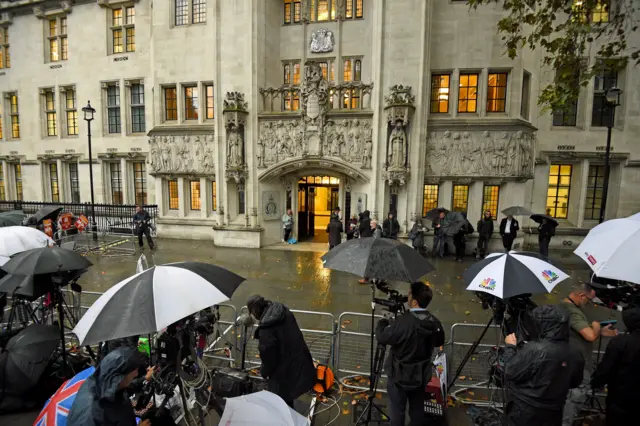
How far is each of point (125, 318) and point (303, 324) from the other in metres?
4.72

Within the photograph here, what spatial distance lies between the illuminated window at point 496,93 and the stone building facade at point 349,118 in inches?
1.9

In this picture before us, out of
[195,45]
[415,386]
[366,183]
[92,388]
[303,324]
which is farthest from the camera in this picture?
[195,45]

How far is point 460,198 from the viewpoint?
46.6 ft

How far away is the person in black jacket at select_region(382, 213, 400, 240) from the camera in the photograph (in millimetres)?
12490

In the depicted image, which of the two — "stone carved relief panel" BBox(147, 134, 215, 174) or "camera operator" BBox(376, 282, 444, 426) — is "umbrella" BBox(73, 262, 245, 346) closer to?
"camera operator" BBox(376, 282, 444, 426)

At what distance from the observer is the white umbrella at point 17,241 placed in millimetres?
5679

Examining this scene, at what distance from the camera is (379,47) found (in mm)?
13359

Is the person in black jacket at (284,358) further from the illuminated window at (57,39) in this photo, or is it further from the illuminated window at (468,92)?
the illuminated window at (57,39)

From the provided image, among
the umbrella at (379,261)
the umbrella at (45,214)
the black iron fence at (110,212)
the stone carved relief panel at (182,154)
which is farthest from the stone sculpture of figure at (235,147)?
the umbrella at (379,261)

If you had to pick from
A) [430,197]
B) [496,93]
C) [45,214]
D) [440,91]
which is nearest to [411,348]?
[430,197]

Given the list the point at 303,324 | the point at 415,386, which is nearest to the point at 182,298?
the point at 415,386

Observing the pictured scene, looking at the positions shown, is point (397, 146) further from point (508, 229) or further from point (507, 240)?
point (507, 240)

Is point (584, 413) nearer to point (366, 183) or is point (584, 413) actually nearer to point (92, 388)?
point (92, 388)

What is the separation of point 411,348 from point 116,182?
21724mm
